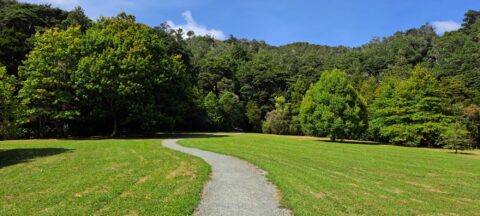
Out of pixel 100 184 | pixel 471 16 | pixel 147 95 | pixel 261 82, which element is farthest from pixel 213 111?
pixel 471 16

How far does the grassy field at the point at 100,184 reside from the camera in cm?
913

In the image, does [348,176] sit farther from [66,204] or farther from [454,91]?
[454,91]

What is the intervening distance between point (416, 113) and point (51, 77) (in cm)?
4504

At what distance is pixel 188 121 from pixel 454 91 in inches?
1813

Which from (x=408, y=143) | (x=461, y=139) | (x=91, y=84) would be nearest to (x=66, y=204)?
(x=91, y=84)

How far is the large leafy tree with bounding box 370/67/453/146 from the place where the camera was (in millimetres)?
46000

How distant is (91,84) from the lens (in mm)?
35875

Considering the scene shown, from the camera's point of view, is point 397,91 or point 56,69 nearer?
point 56,69

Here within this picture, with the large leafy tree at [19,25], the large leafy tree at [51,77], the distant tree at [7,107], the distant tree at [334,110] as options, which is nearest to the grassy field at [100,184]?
the distant tree at [7,107]

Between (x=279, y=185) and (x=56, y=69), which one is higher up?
(x=56, y=69)

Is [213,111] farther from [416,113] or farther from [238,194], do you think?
[238,194]

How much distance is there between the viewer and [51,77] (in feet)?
117

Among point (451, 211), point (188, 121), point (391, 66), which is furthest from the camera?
point (391, 66)

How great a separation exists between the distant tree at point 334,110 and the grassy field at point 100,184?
2914cm
